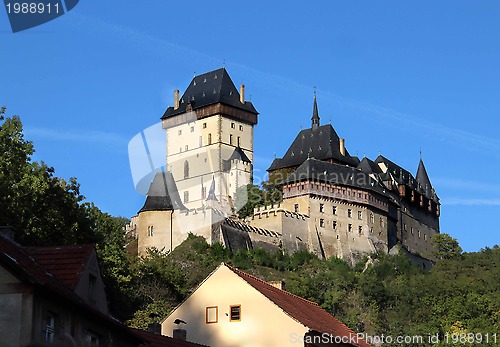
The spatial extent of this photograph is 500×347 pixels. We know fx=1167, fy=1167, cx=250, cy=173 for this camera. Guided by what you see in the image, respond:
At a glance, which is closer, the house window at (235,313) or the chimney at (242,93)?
the house window at (235,313)

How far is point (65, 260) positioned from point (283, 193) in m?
85.0

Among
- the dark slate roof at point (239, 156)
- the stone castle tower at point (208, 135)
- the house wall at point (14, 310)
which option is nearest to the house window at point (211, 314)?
the house wall at point (14, 310)

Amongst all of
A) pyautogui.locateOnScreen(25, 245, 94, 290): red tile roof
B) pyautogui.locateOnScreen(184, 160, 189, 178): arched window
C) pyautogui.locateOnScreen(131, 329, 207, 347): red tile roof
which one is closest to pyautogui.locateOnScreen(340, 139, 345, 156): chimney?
pyautogui.locateOnScreen(184, 160, 189, 178): arched window

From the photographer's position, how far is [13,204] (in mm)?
51500

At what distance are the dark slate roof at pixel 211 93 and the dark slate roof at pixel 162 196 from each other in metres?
20.6

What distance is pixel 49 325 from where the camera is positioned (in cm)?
2091

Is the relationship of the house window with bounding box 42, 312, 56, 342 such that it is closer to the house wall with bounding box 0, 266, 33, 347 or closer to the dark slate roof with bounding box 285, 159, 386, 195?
the house wall with bounding box 0, 266, 33, 347

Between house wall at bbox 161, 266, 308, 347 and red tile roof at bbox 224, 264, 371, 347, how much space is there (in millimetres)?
229

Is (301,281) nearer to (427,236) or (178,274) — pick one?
(178,274)

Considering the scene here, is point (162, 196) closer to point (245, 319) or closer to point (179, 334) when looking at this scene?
point (245, 319)

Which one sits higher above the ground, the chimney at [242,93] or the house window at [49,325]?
the chimney at [242,93]

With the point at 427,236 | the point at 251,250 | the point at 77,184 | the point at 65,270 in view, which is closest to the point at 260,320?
the point at 65,270

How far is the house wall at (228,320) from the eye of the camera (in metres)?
33.2

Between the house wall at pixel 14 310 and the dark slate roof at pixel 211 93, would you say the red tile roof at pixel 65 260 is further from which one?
the dark slate roof at pixel 211 93
